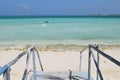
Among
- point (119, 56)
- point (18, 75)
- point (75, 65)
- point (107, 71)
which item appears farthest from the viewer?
point (119, 56)

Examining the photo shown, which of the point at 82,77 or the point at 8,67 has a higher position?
the point at 8,67

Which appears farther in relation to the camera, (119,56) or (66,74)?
(119,56)

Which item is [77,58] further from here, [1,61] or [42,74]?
[42,74]

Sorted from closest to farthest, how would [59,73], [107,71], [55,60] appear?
1. [59,73]
2. [107,71]
3. [55,60]

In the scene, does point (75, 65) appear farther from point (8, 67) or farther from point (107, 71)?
point (8, 67)

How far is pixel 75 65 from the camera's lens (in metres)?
10.4

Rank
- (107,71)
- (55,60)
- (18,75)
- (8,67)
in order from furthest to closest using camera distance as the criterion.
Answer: (55,60) < (107,71) < (18,75) < (8,67)

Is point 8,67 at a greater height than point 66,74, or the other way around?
point 8,67

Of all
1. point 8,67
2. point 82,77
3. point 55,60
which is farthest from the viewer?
point 55,60

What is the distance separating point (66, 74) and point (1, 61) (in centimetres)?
589

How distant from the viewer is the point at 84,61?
1102 cm

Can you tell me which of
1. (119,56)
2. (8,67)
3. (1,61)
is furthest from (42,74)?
(119,56)

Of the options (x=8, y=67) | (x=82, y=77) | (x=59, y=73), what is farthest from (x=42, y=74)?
(x=8, y=67)

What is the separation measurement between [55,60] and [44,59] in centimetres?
51
